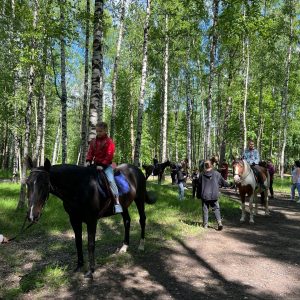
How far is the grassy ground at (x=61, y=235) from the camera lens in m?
6.33

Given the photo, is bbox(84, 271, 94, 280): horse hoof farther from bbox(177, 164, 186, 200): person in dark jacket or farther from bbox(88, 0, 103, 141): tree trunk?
bbox(177, 164, 186, 200): person in dark jacket

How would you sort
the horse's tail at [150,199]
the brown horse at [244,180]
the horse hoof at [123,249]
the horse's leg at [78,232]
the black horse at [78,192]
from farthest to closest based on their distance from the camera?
the brown horse at [244,180], the horse's tail at [150,199], the horse hoof at [123,249], the horse's leg at [78,232], the black horse at [78,192]

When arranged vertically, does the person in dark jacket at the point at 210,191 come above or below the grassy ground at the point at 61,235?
above

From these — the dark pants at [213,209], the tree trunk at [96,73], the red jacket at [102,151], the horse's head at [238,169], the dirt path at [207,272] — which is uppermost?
the tree trunk at [96,73]

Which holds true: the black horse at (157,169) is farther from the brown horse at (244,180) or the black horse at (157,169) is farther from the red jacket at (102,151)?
the red jacket at (102,151)

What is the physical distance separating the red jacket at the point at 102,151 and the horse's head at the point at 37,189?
4.94ft

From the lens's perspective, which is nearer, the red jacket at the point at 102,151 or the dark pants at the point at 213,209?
the red jacket at the point at 102,151

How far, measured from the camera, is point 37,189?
5414 millimetres

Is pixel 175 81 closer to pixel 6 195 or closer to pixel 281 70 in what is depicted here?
pixel 281 70

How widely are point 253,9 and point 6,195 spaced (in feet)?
51.0

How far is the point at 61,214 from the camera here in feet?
37.9

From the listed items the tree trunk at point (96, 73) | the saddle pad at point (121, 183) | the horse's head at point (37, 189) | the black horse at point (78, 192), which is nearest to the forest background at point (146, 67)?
the tree trunk at point (96, 73)

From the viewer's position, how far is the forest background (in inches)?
502

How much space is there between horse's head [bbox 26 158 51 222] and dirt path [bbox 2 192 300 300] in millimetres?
1393
